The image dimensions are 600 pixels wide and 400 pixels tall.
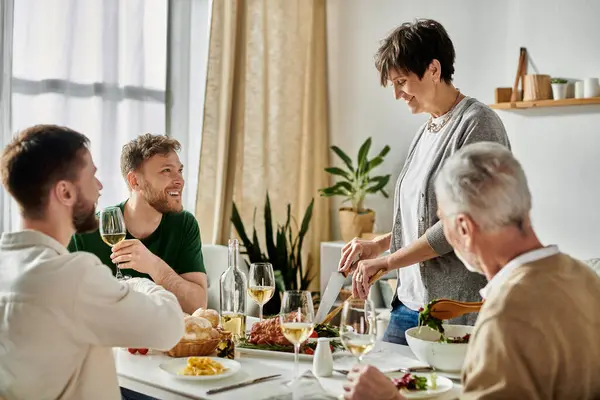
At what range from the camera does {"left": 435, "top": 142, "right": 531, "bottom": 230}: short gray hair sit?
147 centimetres

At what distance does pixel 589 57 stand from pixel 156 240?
2.41 meters

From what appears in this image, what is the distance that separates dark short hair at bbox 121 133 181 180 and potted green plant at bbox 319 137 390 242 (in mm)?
1969

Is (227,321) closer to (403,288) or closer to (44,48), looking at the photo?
(403,288)

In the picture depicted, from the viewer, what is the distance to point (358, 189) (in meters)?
4.73

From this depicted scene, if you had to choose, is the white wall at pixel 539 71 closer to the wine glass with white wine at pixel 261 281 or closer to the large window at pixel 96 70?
the large window at pixel 96 70

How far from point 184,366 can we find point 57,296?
476 millimetres

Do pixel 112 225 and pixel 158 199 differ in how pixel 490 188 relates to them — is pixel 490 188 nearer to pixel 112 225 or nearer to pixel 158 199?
pixel 112 225

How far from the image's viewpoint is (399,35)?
2436 millimetres

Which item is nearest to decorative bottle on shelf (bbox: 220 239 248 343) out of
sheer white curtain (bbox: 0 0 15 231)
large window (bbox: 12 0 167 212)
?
sheer white curtain (bbox: 0 0 15 231)

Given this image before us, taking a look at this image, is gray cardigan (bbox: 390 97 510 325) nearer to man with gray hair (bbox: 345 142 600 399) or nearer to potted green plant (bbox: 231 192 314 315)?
man with gray hair (bbox: 345 142 600 399)

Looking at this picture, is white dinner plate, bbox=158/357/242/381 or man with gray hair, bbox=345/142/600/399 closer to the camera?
man with gray hair, bbox=345/142/600/399

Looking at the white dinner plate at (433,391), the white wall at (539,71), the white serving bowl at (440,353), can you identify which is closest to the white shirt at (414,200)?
the white serving bowl at (440,353)

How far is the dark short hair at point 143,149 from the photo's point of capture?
2830mm

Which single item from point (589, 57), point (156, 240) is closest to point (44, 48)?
point (156, 240)
